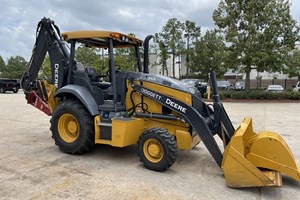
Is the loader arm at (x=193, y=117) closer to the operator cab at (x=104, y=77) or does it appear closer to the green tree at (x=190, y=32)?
the operator cab at (x=104, y=77)

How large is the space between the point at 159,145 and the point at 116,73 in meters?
1.74

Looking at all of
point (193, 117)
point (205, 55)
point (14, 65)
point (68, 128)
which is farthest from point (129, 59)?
point (14, 65)

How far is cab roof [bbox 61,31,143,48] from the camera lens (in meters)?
5.24

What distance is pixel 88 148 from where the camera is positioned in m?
5.39

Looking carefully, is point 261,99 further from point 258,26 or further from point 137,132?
point 137,132

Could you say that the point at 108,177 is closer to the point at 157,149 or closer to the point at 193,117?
the point at 157,149

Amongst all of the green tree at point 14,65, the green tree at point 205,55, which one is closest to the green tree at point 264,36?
the green tree at point 205,55

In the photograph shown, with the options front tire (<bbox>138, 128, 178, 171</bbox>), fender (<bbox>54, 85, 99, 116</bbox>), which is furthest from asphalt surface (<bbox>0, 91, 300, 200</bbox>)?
fender (<bbox>54, 85, 99, 116</bbox>)

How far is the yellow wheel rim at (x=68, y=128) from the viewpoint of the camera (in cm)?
559

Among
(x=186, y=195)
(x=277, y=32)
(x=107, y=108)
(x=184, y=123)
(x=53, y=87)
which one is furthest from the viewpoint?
(x=277, y=32)

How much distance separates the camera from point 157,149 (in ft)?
15.4

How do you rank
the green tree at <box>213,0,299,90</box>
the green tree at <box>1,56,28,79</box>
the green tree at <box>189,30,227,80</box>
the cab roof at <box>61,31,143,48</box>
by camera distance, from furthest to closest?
1. the green tree at <box>1,56,28,79</box>
2. the green tree at <box>189,30,227,80</box>
3. the green tree at <box>213,0,299,90</box>
4. the cab roof at <box>61,31,143,48</box>

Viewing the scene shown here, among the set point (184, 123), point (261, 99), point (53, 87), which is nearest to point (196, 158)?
point (184, 123)

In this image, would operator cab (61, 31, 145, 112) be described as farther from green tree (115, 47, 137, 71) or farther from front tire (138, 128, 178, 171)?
front tire (138, 128, 178, 171)
